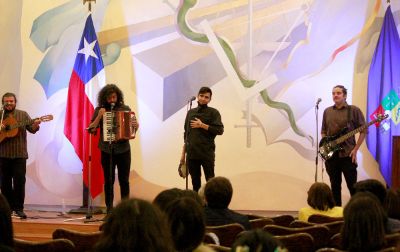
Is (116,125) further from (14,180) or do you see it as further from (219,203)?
(219,203)

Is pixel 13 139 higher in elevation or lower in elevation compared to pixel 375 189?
higher

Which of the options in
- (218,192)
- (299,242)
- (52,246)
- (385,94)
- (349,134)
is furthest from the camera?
(385,94)

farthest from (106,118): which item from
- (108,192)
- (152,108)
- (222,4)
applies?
(222,4)

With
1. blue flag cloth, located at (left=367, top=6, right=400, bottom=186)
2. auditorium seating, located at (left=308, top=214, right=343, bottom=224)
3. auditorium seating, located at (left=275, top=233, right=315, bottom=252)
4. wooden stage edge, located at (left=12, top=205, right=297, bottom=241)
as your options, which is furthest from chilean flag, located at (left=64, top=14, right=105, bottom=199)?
auditorium seating, located at (left=275, top=233, right=315, bottom=252)

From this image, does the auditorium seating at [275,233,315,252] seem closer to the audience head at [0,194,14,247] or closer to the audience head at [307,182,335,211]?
the audience head at [307,182,335,211]

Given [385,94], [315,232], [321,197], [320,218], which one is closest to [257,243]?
[315,232]

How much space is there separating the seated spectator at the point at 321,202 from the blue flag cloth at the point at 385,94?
3.45 metres

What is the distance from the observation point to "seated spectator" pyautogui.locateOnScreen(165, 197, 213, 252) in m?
2.63

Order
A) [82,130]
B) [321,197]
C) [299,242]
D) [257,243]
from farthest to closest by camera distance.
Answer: [82,130] → [321,197] → [299,242] → [257,243]

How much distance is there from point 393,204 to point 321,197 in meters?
0.71

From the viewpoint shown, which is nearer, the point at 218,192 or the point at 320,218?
the point at 218,192

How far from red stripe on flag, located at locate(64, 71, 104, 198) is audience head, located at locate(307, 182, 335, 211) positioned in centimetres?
423

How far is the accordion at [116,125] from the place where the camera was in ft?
23.1

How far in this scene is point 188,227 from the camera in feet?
8.69
